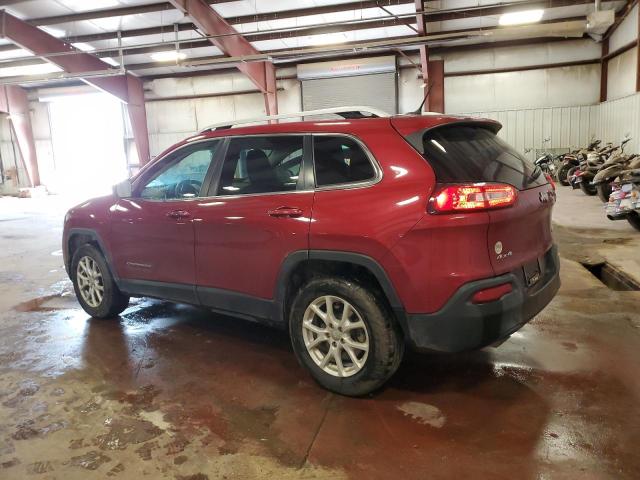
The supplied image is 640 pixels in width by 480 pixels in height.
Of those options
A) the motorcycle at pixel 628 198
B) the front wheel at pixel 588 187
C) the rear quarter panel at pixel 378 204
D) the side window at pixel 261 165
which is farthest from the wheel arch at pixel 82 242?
the front wheel at pixel 588 187

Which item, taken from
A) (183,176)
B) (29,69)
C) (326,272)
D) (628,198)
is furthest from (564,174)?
(29,69)

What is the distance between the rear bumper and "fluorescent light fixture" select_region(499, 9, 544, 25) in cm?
1213

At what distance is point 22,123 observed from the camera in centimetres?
2066

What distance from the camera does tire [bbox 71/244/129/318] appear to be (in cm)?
407

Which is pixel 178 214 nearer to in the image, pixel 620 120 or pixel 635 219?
pixel 635 219

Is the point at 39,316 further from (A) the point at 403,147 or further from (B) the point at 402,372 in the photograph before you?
(A) the point at 403,147

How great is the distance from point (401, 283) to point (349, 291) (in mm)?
298

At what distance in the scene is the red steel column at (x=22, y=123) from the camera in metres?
20.3

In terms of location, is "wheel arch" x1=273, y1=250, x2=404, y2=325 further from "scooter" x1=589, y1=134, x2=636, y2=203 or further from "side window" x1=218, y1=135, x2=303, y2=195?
"scooter" x1=589, y1=134, x2=636, y2=203

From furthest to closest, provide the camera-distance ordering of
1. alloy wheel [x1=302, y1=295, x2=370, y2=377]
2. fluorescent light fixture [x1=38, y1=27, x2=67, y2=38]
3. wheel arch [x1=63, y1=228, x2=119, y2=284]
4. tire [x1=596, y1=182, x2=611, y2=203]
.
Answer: fluorescent light fixture [x1=38, y1=27, x2=67, y2=38], tire [x1=596, y1=182, x2=611, y2=203], wheel arch [x1=63, y1=228, x2=119, y2=284], alloy wheel [x1=302, y1=295, x2=370, y2=377]

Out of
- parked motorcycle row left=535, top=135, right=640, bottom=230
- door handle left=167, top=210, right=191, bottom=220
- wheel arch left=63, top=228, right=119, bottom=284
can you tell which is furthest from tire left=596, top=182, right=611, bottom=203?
wheel arch left=63, top=228, right=119, bottom=284

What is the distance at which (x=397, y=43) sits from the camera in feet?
40.1

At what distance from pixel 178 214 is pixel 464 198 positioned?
1964mm

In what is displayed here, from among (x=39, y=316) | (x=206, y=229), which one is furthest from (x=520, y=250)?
(x=39, y=316)
